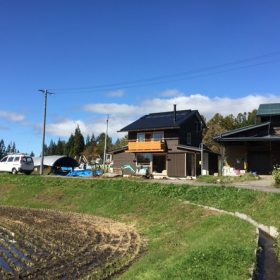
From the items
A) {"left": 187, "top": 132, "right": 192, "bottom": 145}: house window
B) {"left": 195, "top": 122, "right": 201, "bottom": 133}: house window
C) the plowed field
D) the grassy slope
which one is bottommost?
the plowed field

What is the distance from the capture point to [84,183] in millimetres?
28984

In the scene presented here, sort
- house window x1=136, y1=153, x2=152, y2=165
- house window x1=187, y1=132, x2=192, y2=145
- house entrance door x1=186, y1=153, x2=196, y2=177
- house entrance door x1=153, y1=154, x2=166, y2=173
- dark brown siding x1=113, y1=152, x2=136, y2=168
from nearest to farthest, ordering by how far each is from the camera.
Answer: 1. house entrance door x1=186, y1=153, x2=196, y2=177
2. house entrance door x1=153, y1=154, x2=166, y2=173
3. house window x1=136, y1=153, x2=152, y2=165
4. house window x1=187, y1=132, x2=192, y2=145
5. dark brown siding x1=113, y1=152, x2=136, y2=168

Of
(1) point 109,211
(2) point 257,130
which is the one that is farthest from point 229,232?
(2) point 257,130

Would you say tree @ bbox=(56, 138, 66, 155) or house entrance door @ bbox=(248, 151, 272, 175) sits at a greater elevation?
tree @ bbox=(56, 138, 66, 155)

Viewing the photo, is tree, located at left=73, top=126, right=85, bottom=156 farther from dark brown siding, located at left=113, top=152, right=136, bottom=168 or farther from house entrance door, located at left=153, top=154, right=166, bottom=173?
house entrance door, located at left=153, top=154, right=166, bottom=173

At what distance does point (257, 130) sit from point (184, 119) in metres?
11.0

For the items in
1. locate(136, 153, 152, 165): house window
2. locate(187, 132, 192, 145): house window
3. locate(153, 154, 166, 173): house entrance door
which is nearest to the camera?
locate(153, 154, 166, 173): house entrance door

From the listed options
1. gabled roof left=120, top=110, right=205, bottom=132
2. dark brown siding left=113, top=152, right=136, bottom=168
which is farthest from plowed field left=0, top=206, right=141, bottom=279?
dark brown siding left=113, top=152, right=136, bottom=168

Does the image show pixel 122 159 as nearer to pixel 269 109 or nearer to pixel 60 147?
pixel 269 109

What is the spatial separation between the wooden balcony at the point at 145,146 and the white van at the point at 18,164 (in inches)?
406

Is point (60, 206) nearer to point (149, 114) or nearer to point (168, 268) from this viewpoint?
point (168, 268)

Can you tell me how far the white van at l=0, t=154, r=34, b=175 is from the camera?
3903cm

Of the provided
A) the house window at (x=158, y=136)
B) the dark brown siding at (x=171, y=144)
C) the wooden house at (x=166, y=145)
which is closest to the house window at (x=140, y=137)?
the wooden house at (x=166, y=145)

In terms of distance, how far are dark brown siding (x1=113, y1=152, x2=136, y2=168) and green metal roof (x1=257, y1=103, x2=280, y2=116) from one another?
14.7 meters
